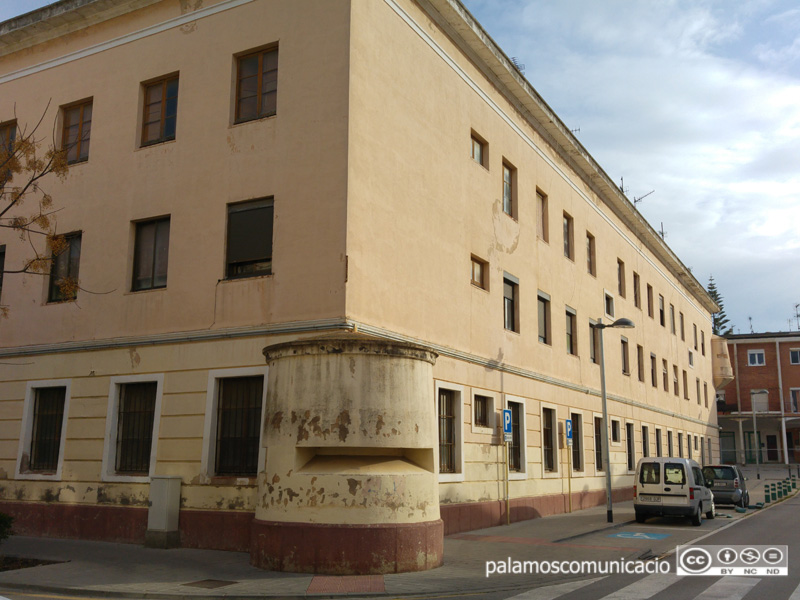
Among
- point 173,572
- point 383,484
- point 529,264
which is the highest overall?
point 529,264

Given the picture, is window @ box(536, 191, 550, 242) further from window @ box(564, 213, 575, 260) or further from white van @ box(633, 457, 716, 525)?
white van @ box(633, 457, 716, 525)

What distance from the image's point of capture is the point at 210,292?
625 inches

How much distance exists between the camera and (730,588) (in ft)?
34.2

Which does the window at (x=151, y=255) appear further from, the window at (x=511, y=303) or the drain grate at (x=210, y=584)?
the window at (x=511, y=303)

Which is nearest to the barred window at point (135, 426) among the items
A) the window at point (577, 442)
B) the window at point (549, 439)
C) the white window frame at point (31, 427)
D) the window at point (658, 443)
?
the white window frame at point (31, 427)

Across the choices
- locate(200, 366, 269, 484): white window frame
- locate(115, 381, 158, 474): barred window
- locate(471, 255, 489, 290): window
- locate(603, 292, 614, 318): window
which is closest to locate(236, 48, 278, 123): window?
locate(200, 366, 269, 484): white window frame

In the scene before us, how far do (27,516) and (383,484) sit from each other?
9.99 meters

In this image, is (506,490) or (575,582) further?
(506,490)

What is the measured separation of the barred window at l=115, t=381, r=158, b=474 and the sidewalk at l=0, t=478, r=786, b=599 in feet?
5.79

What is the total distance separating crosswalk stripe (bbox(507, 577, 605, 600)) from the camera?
9938 mm

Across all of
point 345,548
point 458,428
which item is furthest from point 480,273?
point 345,548

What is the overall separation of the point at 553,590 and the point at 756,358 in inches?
2542

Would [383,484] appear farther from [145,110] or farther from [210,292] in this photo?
[145,110]

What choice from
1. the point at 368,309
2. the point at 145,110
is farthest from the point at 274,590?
the point at 145,110
